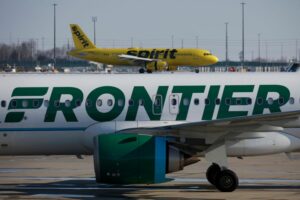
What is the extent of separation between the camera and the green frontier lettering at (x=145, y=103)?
83.8 ft

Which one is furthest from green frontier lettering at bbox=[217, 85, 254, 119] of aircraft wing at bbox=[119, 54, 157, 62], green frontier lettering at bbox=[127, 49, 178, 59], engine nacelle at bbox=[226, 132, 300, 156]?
green frontier lettering at bbox=[127, 49, 178, 59]

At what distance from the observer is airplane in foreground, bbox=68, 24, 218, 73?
10450 centimetres

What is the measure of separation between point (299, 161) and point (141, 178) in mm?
11833

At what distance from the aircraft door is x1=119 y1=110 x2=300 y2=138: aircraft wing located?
942 millimetres

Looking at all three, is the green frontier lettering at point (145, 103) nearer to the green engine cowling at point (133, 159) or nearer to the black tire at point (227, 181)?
the green engine cowling at point (133, 159)

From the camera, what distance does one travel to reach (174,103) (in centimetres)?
2562

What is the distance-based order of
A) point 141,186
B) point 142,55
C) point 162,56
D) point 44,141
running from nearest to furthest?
1. point 44,141
2. point 141,186
3. point 162,56
4. point 142,55

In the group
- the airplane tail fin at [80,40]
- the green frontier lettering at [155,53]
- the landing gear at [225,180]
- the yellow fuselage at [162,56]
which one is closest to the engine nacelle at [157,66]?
the yellow fuselage at [162,56]

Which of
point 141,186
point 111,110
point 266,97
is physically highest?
point 266,97

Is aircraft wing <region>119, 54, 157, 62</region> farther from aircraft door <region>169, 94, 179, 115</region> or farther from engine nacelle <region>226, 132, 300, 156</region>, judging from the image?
engine nacelle <region>226, 132, 300, 156</region>

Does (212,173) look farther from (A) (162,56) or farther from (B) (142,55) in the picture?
(B) (142,55)

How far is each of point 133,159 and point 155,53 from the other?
280ft

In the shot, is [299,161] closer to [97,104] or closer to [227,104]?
[227,104]

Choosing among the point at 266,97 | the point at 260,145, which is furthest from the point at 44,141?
the point at 266,97
